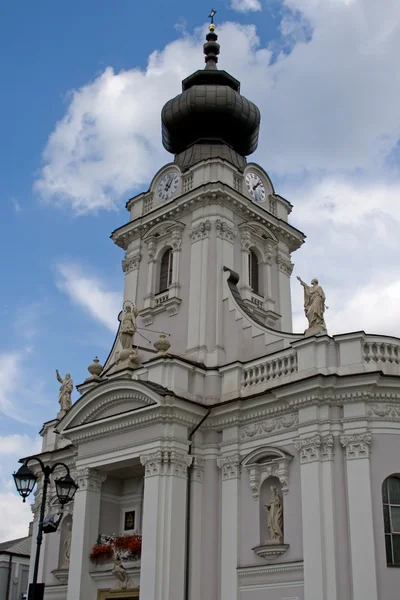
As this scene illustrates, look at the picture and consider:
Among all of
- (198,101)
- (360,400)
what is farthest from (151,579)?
(198,101)

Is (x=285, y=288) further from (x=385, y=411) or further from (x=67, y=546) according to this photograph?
(x=67, y=546)

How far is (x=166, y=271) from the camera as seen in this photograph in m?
25.0

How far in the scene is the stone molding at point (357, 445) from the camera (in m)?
17.1

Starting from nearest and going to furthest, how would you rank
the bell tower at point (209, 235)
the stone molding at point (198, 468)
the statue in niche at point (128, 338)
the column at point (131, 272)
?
the stone molding at point (198, 468)
the statue in niche at point (128, 338)
the bell tower at point (209, 235)
the column at point (131, 272)

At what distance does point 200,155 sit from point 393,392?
39.8 feet

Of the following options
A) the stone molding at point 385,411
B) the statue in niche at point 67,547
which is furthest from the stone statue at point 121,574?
the stone molding at point 385,411

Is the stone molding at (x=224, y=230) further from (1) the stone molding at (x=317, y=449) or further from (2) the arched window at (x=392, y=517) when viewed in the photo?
(2) the arched window at (x=392, y=517)

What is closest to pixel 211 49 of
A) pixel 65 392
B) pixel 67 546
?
pixel 65 392

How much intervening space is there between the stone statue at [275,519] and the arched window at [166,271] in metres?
8.55

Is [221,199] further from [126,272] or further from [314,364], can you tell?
[314,364]

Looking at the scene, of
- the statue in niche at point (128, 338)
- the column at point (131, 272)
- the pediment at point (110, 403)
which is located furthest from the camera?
the column at point (131, 272)

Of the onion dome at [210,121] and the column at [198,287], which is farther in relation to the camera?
the onion dome at [210,121]

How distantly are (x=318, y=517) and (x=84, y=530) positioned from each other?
6.89 metres

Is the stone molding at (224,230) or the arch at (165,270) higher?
the stone molding at (224,230)
